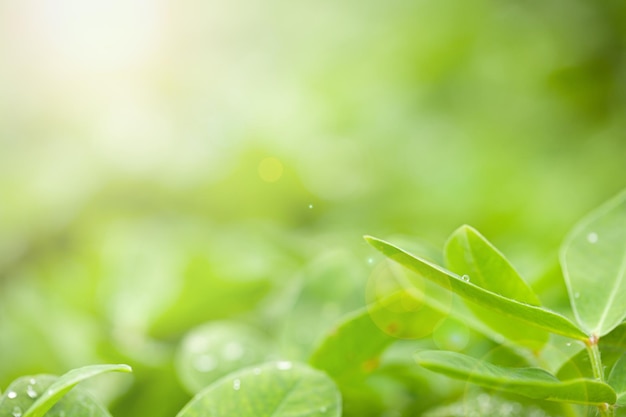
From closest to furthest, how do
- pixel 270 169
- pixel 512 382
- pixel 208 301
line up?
pixel 512 382, pixel 208 301, pixel 270 169

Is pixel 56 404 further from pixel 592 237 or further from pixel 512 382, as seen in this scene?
pixel 592 237

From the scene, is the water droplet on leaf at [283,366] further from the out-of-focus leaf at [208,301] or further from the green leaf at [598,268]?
the out-of-focus leaf at [208,301]

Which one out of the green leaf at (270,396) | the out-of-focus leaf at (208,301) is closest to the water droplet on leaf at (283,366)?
the green leaf at (270,396)

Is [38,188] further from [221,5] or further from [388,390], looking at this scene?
[221,5]

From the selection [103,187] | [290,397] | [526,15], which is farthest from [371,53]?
[290,397]

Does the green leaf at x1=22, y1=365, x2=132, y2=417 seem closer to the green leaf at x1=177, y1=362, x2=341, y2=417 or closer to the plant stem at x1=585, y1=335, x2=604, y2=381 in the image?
the green leaf at x1=177, y1=362, x2=341, y2=417

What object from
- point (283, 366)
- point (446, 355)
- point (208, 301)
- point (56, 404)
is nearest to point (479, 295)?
point (446, 355)

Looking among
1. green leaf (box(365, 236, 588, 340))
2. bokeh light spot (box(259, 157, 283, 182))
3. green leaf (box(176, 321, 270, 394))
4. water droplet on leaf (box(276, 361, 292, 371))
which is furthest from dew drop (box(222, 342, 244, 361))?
bokeh light spot (box(259, 157, 283, 182))
